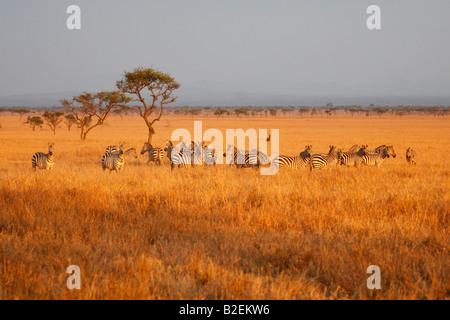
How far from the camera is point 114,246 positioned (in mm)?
5207

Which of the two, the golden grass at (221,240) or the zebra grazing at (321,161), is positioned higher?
the zebra grazing at (321,161)

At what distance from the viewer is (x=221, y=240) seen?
5633 millimetres

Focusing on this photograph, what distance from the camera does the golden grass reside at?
412cm

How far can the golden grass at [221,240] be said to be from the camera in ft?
13.5

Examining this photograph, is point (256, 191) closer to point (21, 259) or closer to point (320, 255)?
point (320, 255)

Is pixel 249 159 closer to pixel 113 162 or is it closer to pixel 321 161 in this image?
pixel 321 161

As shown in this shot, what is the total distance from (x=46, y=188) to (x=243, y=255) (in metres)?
6.02

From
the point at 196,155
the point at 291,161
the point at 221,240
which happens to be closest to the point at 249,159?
the point at 291,161

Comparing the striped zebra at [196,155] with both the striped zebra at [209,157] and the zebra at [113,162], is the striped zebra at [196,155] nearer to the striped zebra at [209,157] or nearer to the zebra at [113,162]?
the striped zebra at [209,157]

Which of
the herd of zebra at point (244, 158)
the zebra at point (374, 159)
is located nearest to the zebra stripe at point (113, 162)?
the herd of zebra at point (244, 158)

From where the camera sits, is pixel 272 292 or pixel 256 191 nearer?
pixel 272 292
